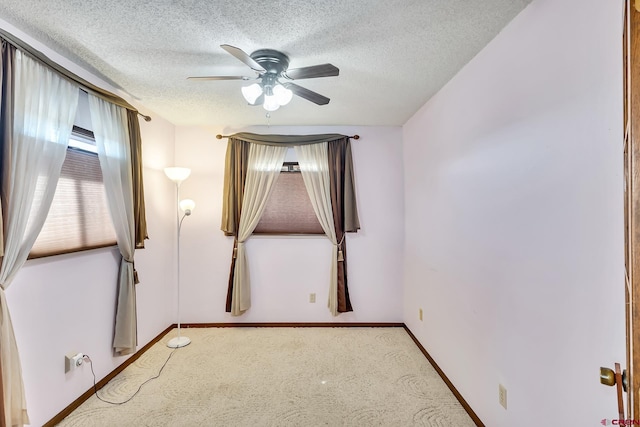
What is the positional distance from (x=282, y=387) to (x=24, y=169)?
227cm

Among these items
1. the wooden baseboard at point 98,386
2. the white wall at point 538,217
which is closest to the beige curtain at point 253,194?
the wooden baseboard at point 98,386

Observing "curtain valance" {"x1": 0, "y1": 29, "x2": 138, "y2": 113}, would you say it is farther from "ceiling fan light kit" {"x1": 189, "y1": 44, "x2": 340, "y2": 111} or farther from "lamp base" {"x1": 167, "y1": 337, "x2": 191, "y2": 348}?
"lamp base" {"x1": 167, "y1": 337, "x2": 191, "y2": 348}

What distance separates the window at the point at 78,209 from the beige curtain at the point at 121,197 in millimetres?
62

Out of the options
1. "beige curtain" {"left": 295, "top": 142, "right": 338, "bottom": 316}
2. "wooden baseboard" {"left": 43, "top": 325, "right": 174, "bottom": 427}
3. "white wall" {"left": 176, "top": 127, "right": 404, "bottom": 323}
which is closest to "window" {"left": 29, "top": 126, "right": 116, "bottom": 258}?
"wooden baseboard" {"left": 43, "top": 325, "right": 174, "bottom": 427}

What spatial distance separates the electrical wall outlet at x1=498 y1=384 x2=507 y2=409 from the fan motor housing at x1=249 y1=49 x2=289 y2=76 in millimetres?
2392

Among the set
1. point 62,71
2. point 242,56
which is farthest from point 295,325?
point 62,71

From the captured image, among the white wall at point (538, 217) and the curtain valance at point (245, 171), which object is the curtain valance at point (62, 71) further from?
the white wall at point (538, 217)

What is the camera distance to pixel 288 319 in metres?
3.48

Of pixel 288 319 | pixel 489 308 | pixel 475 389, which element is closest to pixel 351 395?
pixel 475 389

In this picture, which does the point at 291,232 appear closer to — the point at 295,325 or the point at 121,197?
the point at 295,325

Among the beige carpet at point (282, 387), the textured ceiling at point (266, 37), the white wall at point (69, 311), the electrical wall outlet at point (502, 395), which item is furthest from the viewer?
the beige carpet at point (282, 387)

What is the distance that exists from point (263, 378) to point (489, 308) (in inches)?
73.5

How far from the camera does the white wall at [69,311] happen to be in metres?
1.71

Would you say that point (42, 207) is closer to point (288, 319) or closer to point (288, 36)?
point (288, 36)
